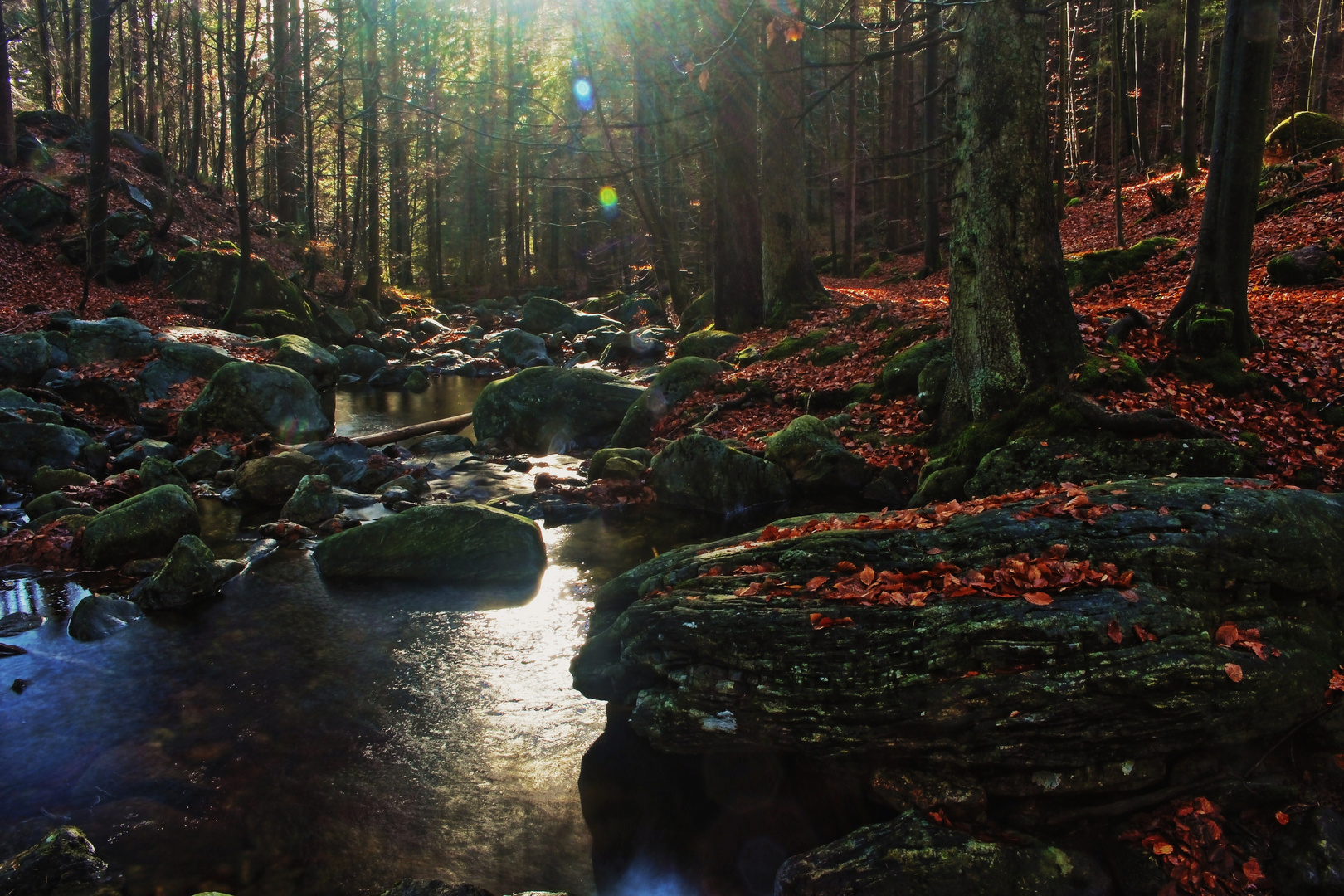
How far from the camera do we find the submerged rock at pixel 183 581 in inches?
283

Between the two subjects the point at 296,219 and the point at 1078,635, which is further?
the point at 296,219

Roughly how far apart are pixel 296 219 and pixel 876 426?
30.2 m

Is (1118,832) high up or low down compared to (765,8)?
down

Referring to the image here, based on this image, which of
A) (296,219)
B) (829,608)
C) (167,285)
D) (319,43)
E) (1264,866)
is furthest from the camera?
(296,219)

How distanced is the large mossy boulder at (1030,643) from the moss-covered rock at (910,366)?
5348mm

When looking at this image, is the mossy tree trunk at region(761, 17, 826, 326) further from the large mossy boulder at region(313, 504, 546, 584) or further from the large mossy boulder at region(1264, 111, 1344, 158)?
the large mossy boulder at region(1264, 111, 1344, 158)

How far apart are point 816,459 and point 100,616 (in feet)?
24.0

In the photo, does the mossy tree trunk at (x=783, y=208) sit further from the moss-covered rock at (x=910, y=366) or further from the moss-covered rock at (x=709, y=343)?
the moss-covered rock at (x=910, y=366)

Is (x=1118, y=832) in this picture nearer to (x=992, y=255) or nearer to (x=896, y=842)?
(x=896, y=842)

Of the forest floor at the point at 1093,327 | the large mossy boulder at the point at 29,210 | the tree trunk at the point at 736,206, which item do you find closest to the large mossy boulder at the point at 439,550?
the forest floor at the point at 1093,327

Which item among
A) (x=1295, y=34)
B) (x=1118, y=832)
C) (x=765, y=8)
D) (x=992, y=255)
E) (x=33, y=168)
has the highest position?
(x=1295, y=34)

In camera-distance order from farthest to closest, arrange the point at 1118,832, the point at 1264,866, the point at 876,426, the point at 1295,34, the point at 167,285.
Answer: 1. the point at 1295,34
2. the point at 167,285
3. the point at 876,426
4. the point at 1118,832
5. the point at 1264,866

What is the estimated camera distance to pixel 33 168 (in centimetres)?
2203

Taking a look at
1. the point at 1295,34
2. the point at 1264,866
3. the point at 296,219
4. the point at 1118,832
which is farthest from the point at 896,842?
the point at 296,219
